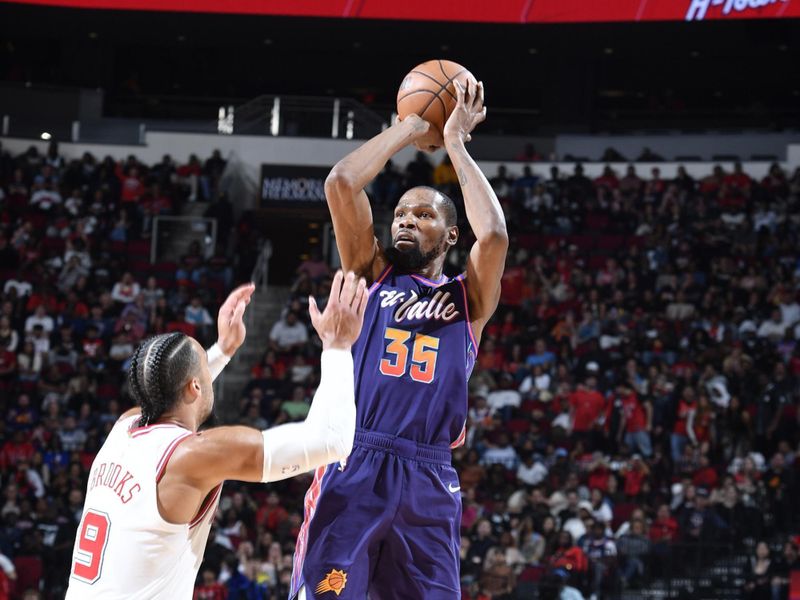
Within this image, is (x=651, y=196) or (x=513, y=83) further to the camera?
(x=513, y=83)

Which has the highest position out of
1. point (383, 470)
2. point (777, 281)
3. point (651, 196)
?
point (651, 196)

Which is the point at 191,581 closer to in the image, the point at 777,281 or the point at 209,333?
the point at 209,333

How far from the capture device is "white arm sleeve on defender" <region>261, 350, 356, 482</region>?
12.2 ft

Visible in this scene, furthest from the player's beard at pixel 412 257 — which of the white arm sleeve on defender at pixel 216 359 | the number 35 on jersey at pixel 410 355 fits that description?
the white arm sleeve on defender at pixel 216 359

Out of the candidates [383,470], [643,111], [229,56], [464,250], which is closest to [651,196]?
[464,250]

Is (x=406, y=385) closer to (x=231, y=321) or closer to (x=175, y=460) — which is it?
(x=231, y=321)

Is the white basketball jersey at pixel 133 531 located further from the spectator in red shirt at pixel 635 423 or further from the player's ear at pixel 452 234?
the spectator in red shirt at pixel 635 423

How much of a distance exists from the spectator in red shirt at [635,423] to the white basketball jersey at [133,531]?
11.2 m

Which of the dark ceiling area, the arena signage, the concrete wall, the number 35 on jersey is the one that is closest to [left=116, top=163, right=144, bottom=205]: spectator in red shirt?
the concrete wall

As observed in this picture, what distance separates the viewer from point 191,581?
406cm

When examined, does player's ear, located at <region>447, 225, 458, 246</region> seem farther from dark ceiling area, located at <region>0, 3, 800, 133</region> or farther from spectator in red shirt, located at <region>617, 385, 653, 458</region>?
dark ceiling area, located at <region>0, 3, 800, 133</region>

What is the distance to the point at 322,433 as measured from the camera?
380 centimetres

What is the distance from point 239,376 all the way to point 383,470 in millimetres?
13918

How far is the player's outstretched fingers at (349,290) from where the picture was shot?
3908 millimetres
